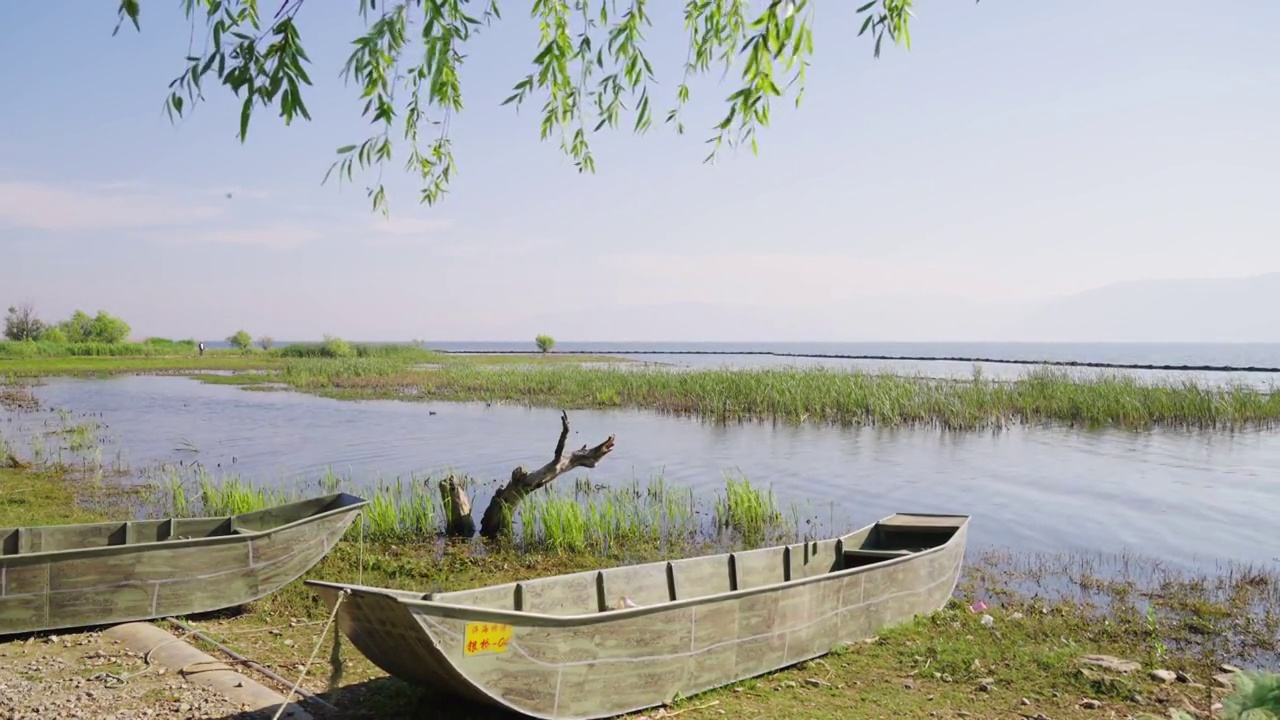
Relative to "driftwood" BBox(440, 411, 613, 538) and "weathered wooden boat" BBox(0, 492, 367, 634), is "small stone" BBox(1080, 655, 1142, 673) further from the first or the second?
"weathered wooden boat" BBox(0, 492, 367, 634)

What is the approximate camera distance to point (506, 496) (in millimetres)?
11609

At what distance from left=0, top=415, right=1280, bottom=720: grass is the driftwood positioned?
1.02ft

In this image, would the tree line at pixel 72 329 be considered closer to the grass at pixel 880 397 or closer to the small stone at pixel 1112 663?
the grass at pixel 880 397

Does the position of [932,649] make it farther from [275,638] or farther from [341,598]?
[275,638]

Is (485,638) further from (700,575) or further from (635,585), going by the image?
(700,575)

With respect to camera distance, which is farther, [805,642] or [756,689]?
[805,642]

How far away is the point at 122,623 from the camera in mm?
7113

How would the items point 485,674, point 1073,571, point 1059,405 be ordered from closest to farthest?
1. point 485,674
2. point 1073,571
3. point 1059,405

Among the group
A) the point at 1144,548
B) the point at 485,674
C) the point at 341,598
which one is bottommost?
the point at 1144,548

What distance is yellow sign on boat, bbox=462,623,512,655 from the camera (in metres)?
4.79

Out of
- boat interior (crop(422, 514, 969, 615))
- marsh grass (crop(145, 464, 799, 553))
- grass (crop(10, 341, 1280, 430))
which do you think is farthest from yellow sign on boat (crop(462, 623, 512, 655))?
grass (crop(10, 341, 1280, 430))

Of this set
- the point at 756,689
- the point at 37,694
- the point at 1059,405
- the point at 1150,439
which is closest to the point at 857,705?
the point at 756,689

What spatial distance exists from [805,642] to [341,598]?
3589 millimetres

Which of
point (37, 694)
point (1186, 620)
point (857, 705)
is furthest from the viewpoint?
point (1186, 620)
